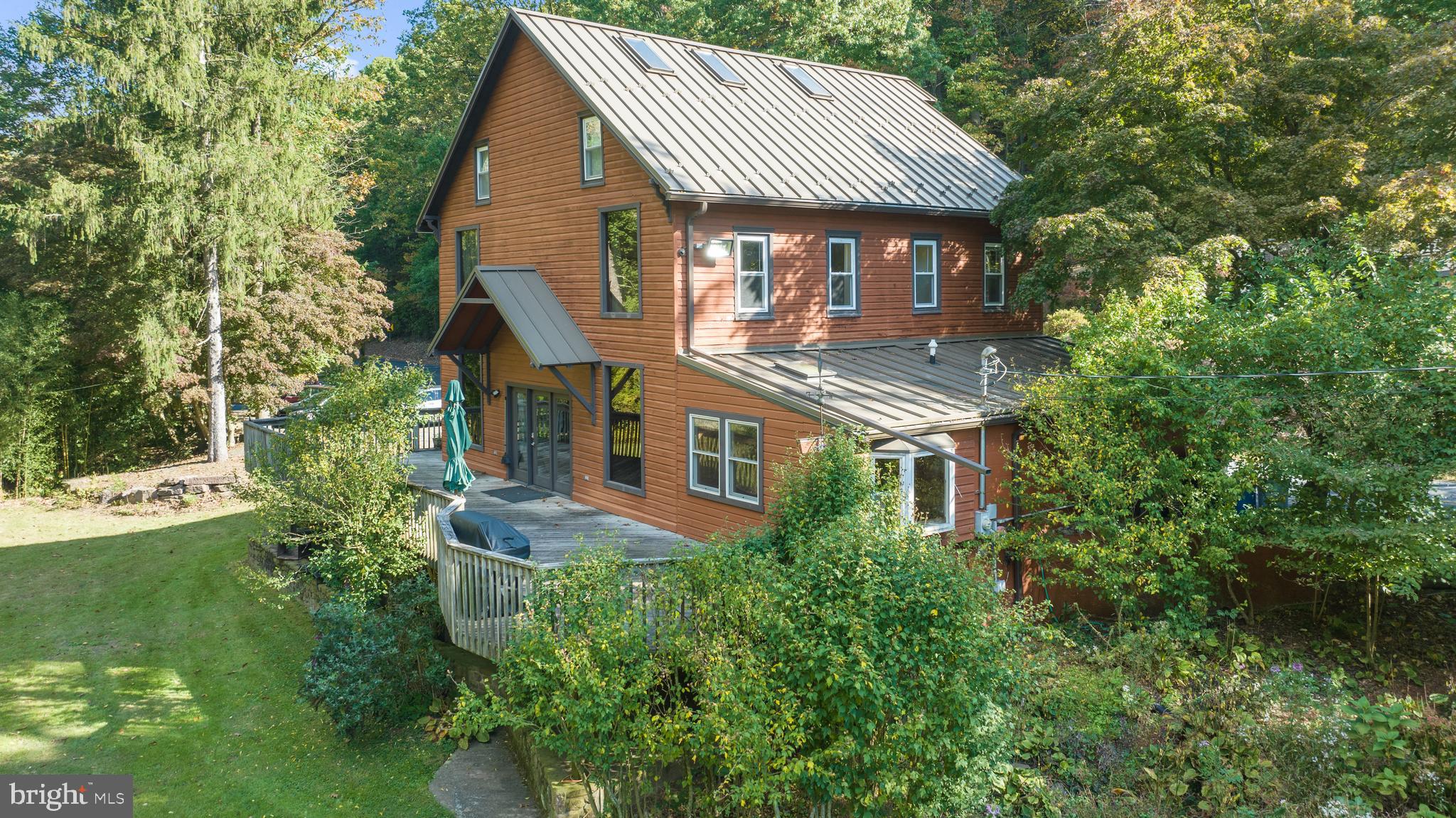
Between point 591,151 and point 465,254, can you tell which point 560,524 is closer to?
point 591,151

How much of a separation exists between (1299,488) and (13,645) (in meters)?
19.8

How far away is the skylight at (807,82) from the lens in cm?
2153

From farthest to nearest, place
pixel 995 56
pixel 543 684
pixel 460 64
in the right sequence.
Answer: pixel 460 64
pixel 995 56
pixel 543 684

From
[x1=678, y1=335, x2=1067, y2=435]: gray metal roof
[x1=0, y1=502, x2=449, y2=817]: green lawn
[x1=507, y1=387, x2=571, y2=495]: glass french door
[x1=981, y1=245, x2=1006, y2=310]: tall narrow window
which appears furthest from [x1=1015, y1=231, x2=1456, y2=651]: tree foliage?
[x1=0, y1=502, x2=449, y2=817]: green lawn

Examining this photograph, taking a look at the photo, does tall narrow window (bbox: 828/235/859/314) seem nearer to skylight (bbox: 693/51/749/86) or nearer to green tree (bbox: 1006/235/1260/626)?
skylight (bbox: 693/51/749/86)

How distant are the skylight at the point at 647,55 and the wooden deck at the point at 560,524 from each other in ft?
29.6

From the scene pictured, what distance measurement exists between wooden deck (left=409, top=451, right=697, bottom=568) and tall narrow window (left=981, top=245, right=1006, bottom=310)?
9.85 metres

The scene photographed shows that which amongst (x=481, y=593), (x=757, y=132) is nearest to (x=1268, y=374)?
(x=757, y=132)

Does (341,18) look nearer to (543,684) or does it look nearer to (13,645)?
(13,645)

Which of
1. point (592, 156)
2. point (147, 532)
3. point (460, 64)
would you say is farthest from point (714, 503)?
point (460, 64)

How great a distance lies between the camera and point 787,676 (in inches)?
302

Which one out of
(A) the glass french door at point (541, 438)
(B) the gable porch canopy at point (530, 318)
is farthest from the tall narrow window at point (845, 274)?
(A) the glass french door at point (541, 438)

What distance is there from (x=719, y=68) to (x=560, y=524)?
10465 millimetres

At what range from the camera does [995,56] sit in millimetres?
35312
